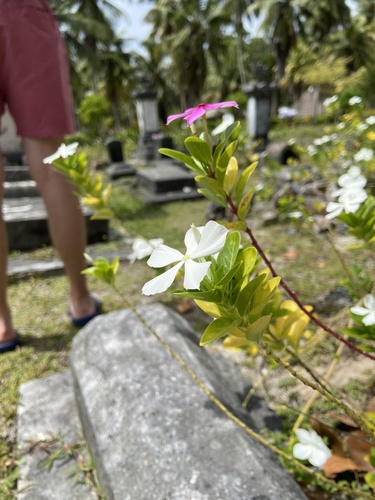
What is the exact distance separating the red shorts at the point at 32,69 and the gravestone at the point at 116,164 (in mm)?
5342

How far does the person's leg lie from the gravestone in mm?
5344

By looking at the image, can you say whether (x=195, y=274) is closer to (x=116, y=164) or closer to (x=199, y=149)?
(x=199, y=149)

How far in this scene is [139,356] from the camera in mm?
956

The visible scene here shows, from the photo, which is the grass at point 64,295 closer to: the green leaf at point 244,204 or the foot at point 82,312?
the foot at point 82,312

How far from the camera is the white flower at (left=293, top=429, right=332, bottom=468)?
64 cm

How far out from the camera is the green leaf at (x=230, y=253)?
407 mm

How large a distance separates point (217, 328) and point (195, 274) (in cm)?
11

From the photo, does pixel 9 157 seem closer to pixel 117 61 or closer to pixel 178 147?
pixel 178 147

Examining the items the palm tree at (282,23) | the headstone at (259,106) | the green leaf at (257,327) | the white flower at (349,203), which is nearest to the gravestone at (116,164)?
the headstone at (259,106)

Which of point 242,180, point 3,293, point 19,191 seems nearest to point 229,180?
point 242,180

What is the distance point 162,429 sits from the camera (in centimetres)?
75

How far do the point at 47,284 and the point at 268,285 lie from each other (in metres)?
1.90

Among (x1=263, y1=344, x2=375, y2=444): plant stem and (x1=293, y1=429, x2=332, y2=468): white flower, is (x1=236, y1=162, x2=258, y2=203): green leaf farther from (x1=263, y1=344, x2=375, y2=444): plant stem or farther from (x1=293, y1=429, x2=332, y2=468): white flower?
(x1=293, y1=429, x2=332, y2=468): white flower

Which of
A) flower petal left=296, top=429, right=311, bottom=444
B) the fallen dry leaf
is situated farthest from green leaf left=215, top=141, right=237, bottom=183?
the fallen dry leaf
